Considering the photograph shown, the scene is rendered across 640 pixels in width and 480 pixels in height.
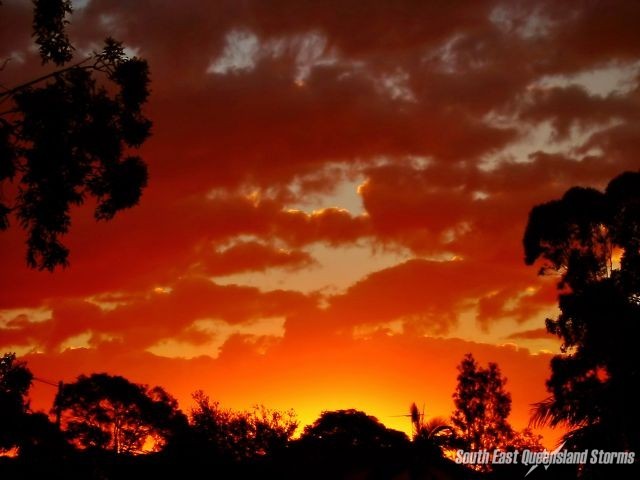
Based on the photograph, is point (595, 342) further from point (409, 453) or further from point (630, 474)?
point (409, 453)

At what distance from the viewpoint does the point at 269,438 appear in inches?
2773

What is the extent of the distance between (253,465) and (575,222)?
22.2 m

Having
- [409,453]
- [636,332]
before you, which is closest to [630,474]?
[636,332]

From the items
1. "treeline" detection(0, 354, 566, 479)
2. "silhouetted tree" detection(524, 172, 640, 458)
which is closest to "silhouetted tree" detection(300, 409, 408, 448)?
"treeline" detection(0, 354, 566, 479)

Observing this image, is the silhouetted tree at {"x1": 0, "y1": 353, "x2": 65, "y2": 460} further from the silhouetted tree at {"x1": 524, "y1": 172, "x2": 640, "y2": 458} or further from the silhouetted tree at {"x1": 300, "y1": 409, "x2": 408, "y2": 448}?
the silhouetted tree at {"x1": 300, "y1": 409, "x2": 408, "y2": 448}

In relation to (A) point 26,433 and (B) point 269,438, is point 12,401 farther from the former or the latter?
(B) point 269,438

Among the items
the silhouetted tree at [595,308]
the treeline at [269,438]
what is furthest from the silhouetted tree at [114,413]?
the silhouetted tree at [595,308]

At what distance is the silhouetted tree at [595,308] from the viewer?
16.5 metres

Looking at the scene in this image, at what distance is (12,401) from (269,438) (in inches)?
2249

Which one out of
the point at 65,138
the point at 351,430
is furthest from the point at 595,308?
the point at 351,430

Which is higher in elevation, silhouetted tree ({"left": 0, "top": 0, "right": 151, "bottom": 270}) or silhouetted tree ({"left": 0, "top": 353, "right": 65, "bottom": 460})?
silhouetted tree ({"left": 0, "top": 0, "right": 151, "bottom": 270})

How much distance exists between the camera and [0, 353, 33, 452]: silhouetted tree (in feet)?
48.3

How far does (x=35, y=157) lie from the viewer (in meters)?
16.4

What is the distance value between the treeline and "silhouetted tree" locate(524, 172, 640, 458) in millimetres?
7124
